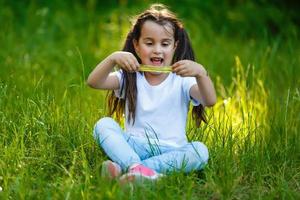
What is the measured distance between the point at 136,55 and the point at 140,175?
824mm

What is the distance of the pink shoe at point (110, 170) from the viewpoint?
3.32 meters

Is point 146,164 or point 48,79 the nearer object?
point 146,164

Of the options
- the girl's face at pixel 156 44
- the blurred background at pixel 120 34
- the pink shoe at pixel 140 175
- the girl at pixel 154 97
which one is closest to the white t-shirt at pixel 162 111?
the girl at pixel 154 97

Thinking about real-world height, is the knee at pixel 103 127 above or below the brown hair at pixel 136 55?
below

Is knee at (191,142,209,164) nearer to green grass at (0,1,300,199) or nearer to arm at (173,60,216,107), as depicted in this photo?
green grass at (0,1,300,199)

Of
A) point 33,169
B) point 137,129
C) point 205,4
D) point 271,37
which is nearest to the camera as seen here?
point 33,169

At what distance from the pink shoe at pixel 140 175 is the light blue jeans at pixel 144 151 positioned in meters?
0.08

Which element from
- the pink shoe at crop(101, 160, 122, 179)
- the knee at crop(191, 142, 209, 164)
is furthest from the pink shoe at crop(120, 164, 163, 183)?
the knee at crop(191, 142, 209, 164)

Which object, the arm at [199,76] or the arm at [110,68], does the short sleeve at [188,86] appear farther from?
the arm at [110,68]

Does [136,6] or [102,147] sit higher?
[136,6]

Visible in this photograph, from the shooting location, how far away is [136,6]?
26.1ft

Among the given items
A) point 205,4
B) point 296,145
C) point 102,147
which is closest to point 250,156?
point 296,145

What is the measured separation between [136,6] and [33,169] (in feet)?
15.2

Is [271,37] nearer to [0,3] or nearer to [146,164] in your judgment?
[0,3]
